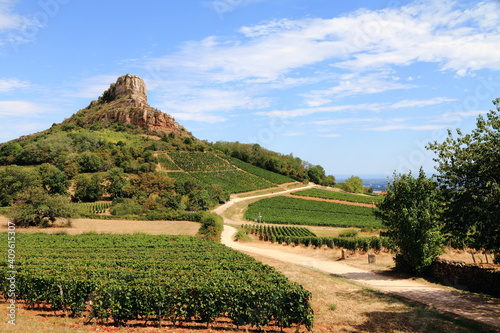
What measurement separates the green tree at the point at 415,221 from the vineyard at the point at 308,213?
40239mm

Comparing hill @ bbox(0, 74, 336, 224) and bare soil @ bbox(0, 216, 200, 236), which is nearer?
bare soil @ bbox(0, 216, 200, 236)

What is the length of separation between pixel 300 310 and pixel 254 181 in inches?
3671

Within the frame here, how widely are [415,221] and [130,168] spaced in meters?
81.6

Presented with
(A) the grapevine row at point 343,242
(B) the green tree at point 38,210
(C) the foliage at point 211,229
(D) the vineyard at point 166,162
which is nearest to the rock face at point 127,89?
(D) the vineyard at point 166,162

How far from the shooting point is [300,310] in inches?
482

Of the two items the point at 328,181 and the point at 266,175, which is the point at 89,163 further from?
the point at 328,181

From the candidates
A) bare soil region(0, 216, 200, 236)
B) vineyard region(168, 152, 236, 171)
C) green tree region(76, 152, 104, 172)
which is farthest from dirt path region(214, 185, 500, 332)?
vineyard region(168, 152, 236, 171)

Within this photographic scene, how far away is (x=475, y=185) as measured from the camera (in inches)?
629

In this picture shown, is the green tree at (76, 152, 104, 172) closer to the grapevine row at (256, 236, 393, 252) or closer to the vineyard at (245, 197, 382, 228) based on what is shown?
the vineyard at (245, 197, 382, 228)

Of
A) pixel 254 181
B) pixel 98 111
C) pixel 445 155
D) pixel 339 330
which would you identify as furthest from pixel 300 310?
pixel 98 111

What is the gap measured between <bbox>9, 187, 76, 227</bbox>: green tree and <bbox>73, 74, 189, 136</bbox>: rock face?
10513 centimetres

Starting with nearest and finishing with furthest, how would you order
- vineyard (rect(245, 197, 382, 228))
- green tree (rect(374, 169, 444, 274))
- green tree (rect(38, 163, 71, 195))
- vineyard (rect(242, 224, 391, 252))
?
green tree (rect(374, 169, 444, 274)) < vineyard (rect(242, 224, 391, 252)) < vineyard (rect(245, 197, 382, 228)) < green tree (rect(38, 163, 71, 195))

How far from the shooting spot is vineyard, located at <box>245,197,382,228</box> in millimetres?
64363

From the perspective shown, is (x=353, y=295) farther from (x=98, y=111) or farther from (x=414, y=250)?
(x=98, y=111)
